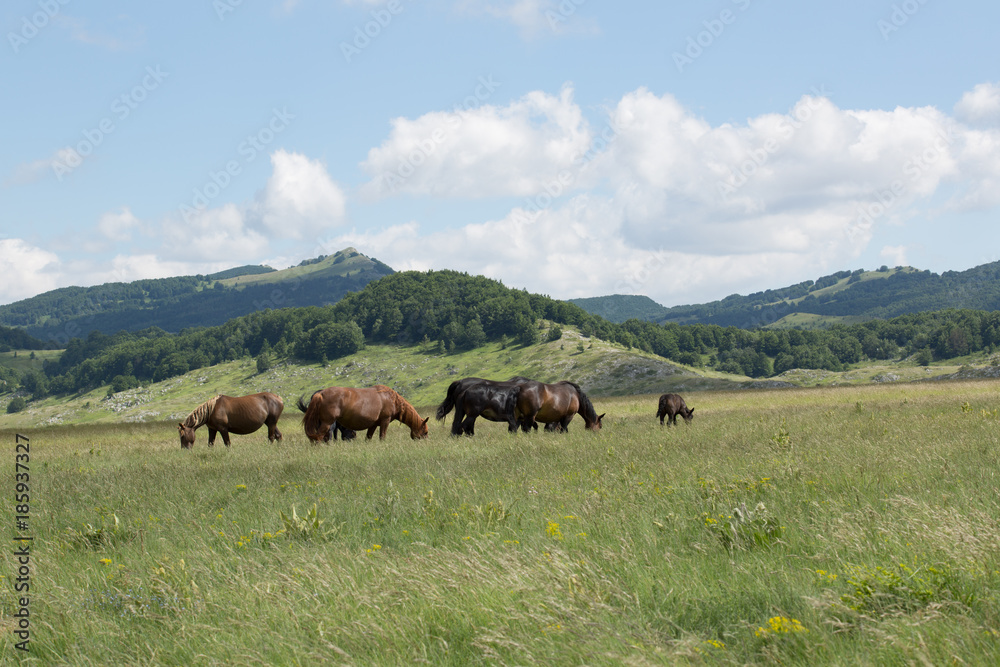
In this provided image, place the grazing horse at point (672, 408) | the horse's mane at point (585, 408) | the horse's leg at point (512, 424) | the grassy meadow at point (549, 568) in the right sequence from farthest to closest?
the grazing horse at point (672, 408) → the horse's mane at point (585, 408) → the horse's leg at point (512, 424) → the grassy meadow at point (549, 568)

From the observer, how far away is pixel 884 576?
4.32m

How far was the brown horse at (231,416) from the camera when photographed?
22.0 m

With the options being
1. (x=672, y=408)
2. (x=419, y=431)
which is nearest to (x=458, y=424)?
(x=419, y=431)

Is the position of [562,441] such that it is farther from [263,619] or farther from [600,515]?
[263,619]

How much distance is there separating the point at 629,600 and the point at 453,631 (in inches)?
50.2

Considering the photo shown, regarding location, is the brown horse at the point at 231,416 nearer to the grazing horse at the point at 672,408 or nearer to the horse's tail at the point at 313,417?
the horse's tail at the point at 313,417

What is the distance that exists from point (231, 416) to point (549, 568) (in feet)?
65.7

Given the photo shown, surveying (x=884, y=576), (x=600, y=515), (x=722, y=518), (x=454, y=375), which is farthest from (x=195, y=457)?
(x=454, y=375)

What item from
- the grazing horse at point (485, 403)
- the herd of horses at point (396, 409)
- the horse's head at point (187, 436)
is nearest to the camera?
the herd of horses at point (396, 409)

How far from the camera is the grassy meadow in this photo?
156 inches

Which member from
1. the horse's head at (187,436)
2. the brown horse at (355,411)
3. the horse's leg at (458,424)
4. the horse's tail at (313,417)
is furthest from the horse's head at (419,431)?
the horse's head at (187,436)

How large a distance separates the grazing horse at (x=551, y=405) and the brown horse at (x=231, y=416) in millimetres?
8577

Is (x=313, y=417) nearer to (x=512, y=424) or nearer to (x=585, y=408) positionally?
(x=512, y=424)

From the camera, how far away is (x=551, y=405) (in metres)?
22.2
